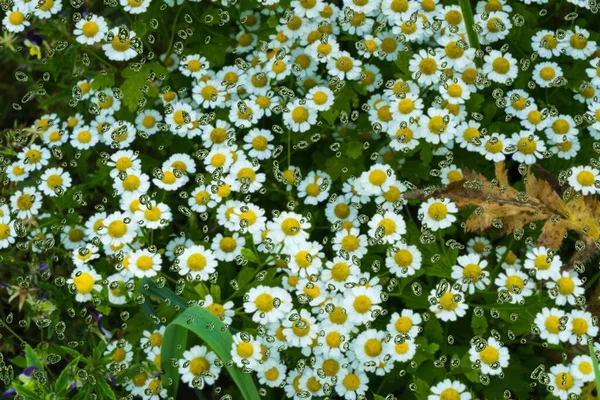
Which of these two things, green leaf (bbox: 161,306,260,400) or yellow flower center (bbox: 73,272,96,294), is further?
yellow flower center (bbox: 73,272,96,294)

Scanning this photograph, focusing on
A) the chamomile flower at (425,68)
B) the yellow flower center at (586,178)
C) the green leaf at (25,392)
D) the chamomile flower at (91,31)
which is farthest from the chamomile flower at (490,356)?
the chamomile flower at (91,31)

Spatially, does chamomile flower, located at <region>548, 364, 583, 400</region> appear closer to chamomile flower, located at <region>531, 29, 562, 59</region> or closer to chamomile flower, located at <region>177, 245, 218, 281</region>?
chamomile flower, located at <region>177, 245, 218, 281</region>

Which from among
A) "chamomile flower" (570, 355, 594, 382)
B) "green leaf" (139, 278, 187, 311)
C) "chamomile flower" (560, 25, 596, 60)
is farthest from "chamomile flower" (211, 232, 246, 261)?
"chamomile flower" (560, 25, 596, 60)

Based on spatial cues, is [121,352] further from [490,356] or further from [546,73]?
[546,73]

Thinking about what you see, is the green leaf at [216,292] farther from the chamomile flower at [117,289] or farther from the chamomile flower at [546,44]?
the chamomile flower at [546,44]

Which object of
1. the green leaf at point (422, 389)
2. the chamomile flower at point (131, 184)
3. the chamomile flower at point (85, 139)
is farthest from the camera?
the chamomile flower at point (85, 139)

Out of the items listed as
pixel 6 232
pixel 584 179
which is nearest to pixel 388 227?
pixel 584 179

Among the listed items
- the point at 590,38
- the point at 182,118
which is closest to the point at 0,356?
the point at 182,118
